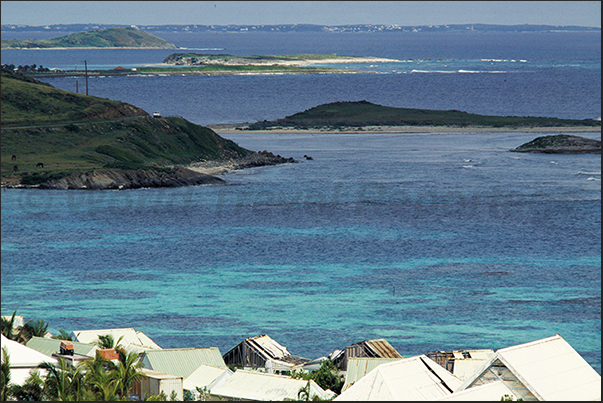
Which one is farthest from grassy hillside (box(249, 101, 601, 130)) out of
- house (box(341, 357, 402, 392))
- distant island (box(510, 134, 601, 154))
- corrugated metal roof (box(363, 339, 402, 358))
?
house (box(341, 357, 402, 392))

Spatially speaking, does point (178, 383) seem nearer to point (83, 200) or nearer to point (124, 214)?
point (124, 214)

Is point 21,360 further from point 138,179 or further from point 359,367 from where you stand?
point 138,179

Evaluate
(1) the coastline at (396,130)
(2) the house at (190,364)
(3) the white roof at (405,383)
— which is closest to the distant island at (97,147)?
(1) the coastline at (396,130)

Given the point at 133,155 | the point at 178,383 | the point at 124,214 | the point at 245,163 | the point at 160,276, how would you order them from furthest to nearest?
the point at 245,163
the point at 133,155
the point at 124,214
the point at 160,276
the point at 178,383

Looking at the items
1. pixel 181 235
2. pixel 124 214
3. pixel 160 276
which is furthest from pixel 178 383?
A: pixel 124 214

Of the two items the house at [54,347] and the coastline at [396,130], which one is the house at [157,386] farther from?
the coastline at [396,130]

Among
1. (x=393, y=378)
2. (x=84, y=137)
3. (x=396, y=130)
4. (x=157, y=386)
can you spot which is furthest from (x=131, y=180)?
(x=393, y=378)
